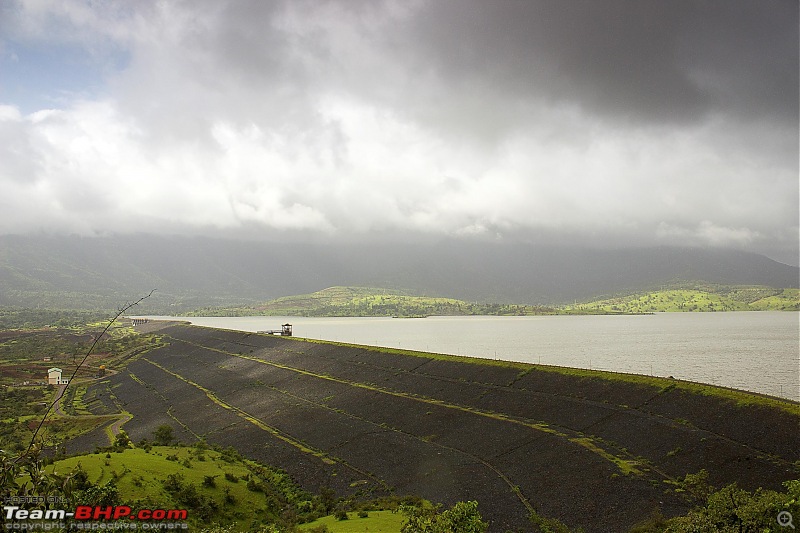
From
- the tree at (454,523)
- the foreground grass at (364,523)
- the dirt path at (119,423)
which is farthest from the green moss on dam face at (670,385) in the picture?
the dirt path at (119,423)

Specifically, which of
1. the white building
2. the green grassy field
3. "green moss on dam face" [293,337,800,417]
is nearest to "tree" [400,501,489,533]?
the green grassy field

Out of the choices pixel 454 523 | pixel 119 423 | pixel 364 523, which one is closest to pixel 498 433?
pixel 364 523

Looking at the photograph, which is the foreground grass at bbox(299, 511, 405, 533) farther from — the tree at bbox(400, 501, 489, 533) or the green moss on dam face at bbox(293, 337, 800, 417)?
the green moss on dam face at bbox(293, 337, 800, 417)

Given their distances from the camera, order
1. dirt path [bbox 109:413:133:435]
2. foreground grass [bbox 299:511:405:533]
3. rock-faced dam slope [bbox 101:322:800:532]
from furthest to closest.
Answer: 1. dirt path [bbox 109:413:133:435]
2. rock-faced dam slope [bbox 101:322:800:532]
3. foreground grass [bbox 299:511:405:533]

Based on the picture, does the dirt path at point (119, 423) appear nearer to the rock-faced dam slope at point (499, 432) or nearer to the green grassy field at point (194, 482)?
the rock-faced dam slope at point (499, 432)

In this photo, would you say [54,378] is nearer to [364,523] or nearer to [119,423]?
[119,423]

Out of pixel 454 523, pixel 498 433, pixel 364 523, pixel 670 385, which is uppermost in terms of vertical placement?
pixel 454 523

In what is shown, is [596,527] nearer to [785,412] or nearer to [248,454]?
[785,412]

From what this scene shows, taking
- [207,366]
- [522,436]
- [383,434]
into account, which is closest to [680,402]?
[522,436]
